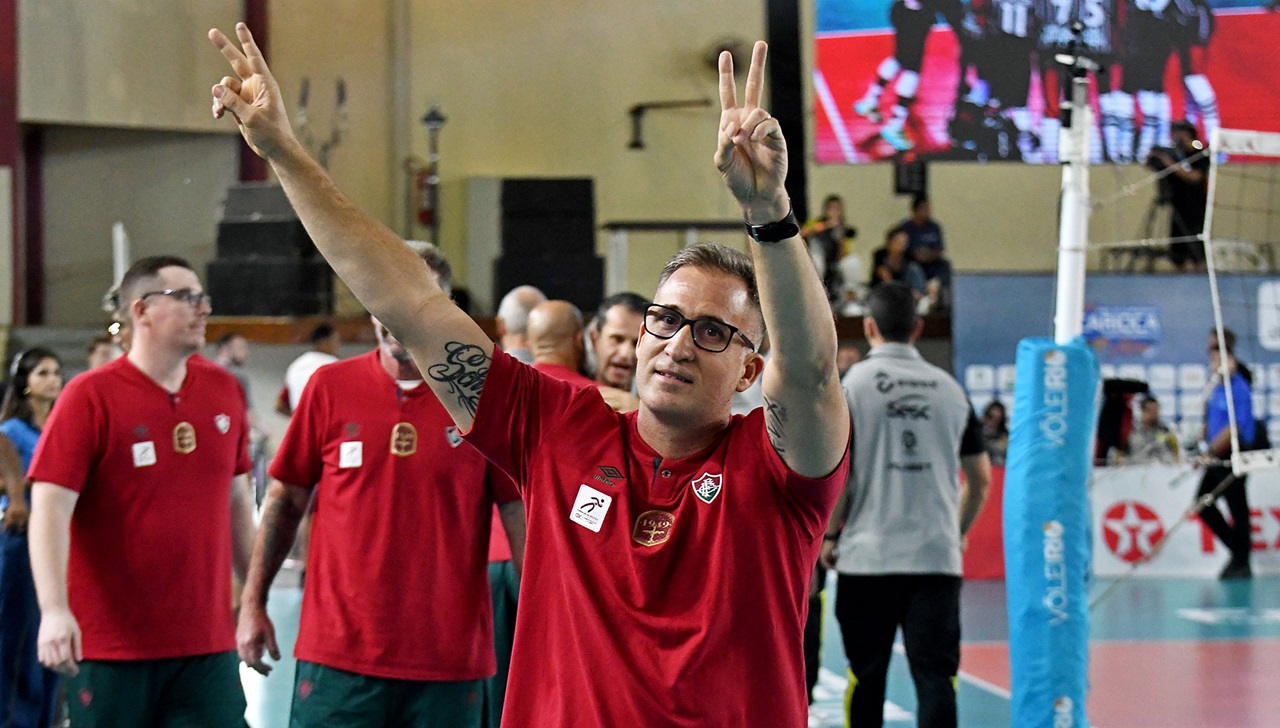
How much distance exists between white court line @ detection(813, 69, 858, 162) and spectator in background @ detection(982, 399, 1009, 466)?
466 cm

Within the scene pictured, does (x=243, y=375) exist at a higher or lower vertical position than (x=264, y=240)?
lower

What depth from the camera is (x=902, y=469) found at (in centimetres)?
583

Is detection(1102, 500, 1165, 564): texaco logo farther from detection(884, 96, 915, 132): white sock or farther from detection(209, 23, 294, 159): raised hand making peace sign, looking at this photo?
detection(209, 23, 294, 159): raised hand making peace sign

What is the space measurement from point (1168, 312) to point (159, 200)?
12.6 meters

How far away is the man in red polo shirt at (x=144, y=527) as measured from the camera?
437 cm

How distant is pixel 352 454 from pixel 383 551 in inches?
12.1

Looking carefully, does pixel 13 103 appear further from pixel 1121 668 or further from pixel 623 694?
pixel 623 694

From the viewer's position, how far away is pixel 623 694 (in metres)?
2.47

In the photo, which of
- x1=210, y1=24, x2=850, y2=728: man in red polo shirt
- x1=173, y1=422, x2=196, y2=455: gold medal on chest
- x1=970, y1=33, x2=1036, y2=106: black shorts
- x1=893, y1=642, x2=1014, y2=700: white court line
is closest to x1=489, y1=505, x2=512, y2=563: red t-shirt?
x1=173, y1=422, x2=196, y2=455: gold medal on chest

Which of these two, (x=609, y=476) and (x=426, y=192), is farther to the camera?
(x=426, y=192)

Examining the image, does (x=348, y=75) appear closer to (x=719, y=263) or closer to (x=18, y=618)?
(x=18, y=618)

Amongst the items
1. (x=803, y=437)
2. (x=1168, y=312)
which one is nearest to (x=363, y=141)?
(x=1168, y=312)

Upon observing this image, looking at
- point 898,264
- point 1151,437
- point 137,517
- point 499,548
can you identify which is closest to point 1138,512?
point 1151,437

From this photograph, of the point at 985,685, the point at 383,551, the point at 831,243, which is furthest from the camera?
the point at 831,243
